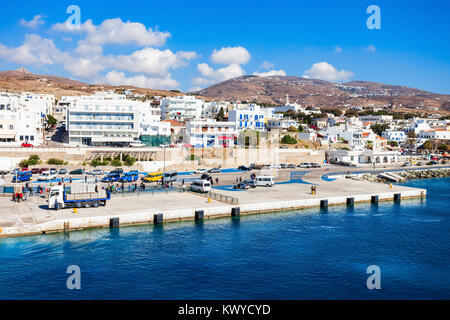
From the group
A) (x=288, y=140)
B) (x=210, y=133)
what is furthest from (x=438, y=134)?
(x=210, y=133)

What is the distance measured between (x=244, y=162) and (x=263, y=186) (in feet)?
69.9

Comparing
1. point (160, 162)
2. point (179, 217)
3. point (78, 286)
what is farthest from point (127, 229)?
point (160, 162)

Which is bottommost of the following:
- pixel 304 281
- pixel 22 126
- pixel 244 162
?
pixel 304 281

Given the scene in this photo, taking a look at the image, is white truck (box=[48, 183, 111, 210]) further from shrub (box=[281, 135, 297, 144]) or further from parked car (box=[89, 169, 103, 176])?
shrub (box=[281, 135, 297, 144])

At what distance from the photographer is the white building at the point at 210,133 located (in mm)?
79625

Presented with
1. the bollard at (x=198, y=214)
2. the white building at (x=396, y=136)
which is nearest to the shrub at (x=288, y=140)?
the bollard at (x=198, y=214)

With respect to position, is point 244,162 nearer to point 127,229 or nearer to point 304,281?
point 127,229

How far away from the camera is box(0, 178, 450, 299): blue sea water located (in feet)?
72.0

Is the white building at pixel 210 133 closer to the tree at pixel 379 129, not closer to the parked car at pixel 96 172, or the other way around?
the parked car at pixel 96 172

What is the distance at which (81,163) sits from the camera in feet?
205

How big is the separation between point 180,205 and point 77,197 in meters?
9.25

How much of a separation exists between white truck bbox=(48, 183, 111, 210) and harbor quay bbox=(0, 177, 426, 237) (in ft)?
2.15

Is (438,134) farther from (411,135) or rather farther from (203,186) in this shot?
(203,186)

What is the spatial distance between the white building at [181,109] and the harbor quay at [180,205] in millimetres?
60615
